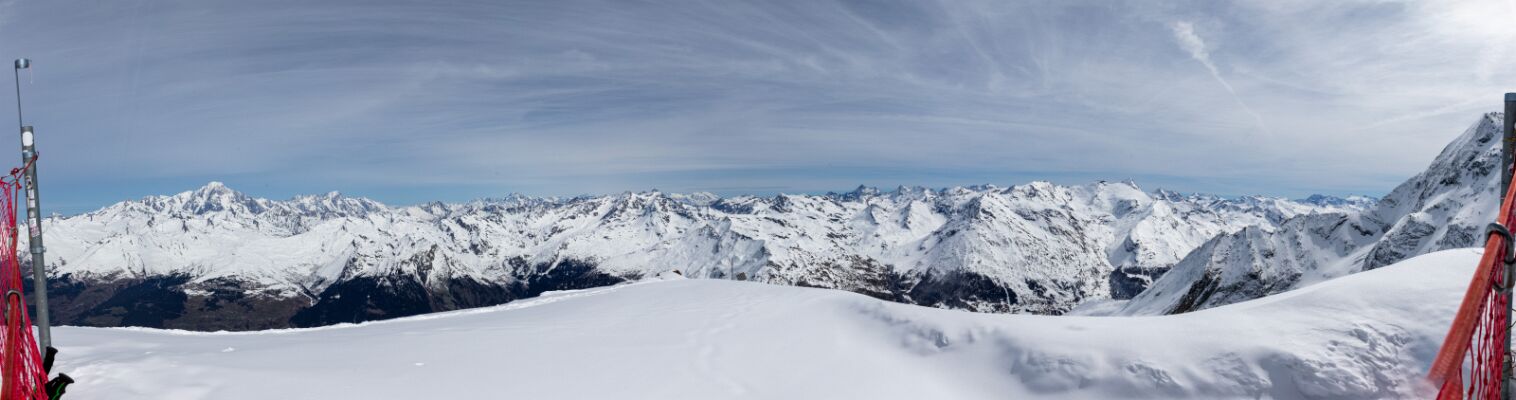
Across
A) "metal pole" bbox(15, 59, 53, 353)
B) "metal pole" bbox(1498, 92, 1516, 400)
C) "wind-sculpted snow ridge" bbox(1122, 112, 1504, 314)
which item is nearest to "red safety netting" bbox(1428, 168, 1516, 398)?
"metal pole" bbox(1498, 92, 1516, 400)

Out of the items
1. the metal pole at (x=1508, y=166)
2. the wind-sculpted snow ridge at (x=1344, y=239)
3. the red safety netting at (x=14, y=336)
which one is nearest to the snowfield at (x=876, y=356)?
the red safety netting at (x=14, y=336)

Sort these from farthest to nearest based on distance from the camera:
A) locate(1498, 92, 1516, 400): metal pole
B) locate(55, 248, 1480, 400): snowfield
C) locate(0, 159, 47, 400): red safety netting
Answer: locate(55, 248, 1480, 400): snowfield < locate(0, 159, 47, 400): red safety netting < locate(1498, 92, 1516, 400): metal pole

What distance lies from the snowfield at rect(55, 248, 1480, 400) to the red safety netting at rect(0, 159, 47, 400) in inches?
25.0

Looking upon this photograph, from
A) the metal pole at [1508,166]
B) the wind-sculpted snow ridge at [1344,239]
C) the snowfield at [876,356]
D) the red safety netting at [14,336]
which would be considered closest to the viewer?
the metal pole at [1508,166]

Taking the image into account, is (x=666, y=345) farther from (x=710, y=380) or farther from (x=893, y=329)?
(x=893, y=329)

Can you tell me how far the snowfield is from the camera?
9.05 metres

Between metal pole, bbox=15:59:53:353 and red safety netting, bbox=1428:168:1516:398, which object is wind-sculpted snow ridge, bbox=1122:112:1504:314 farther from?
metal pole, bbox=15:59:53:353

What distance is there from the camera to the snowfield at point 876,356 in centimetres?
905

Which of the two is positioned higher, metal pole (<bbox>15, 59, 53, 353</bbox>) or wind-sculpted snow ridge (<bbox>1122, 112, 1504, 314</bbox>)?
metal pole (<bbox>15, 59, 53, 353</bbox>)

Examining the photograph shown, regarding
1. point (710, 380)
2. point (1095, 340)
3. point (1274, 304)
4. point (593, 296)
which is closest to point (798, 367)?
point (710, 380)

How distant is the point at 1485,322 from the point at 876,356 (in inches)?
324

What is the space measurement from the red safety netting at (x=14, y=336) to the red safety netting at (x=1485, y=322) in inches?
616

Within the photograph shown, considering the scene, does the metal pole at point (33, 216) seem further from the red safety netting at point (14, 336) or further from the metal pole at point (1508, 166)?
the metal pole at point (1508, 166)

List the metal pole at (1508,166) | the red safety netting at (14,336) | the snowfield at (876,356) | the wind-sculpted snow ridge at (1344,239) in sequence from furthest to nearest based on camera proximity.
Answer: the wind-sculpted snow ridge at (1344,239) < the snowfield at (876,356) < the red safety netting at (14,336) < the metal pole at (1508,166)
